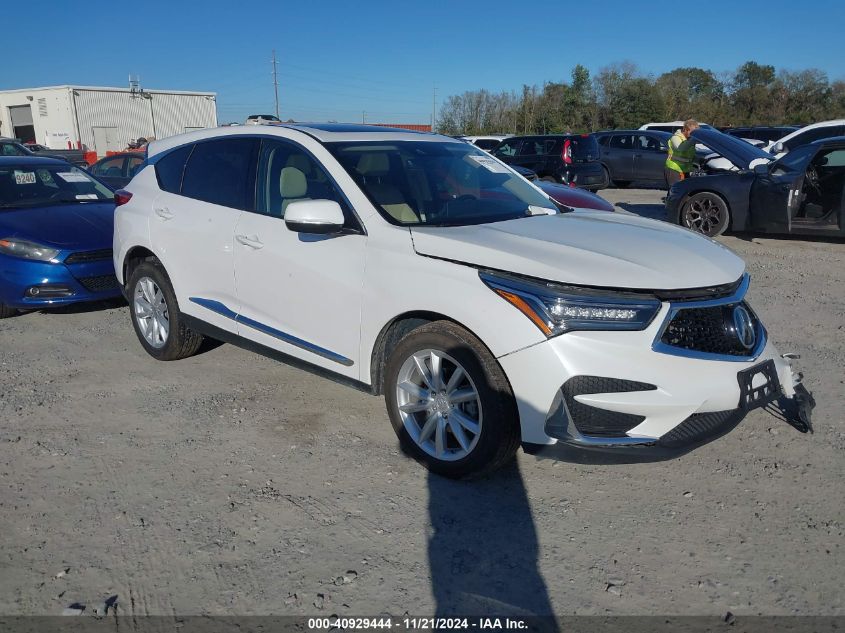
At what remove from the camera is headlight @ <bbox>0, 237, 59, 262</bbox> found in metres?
6.27

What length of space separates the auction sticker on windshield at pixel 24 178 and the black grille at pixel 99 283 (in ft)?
5.72

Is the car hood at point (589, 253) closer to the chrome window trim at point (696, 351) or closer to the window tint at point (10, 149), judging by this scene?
the chrome window trim at point (696, 351)

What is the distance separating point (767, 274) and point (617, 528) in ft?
19.4

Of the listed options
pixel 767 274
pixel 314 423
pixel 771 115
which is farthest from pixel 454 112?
pixel 314 423

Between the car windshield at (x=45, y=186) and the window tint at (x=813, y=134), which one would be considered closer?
the car windshield at (x=45, y=186)

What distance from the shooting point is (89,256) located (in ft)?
21.1

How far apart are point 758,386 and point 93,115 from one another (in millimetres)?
44627

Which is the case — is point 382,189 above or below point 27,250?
above

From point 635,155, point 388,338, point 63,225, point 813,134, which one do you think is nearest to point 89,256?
point 63,225

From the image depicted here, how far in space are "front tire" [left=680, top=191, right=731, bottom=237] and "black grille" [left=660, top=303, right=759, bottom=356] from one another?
7425 mm

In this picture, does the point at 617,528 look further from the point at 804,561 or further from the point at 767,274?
the point at 767,274

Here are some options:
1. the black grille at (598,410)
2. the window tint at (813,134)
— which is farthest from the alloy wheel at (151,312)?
the window tint at (813,134)

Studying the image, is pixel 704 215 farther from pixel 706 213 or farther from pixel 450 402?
pixel 450 402

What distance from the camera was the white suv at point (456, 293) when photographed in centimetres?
299
